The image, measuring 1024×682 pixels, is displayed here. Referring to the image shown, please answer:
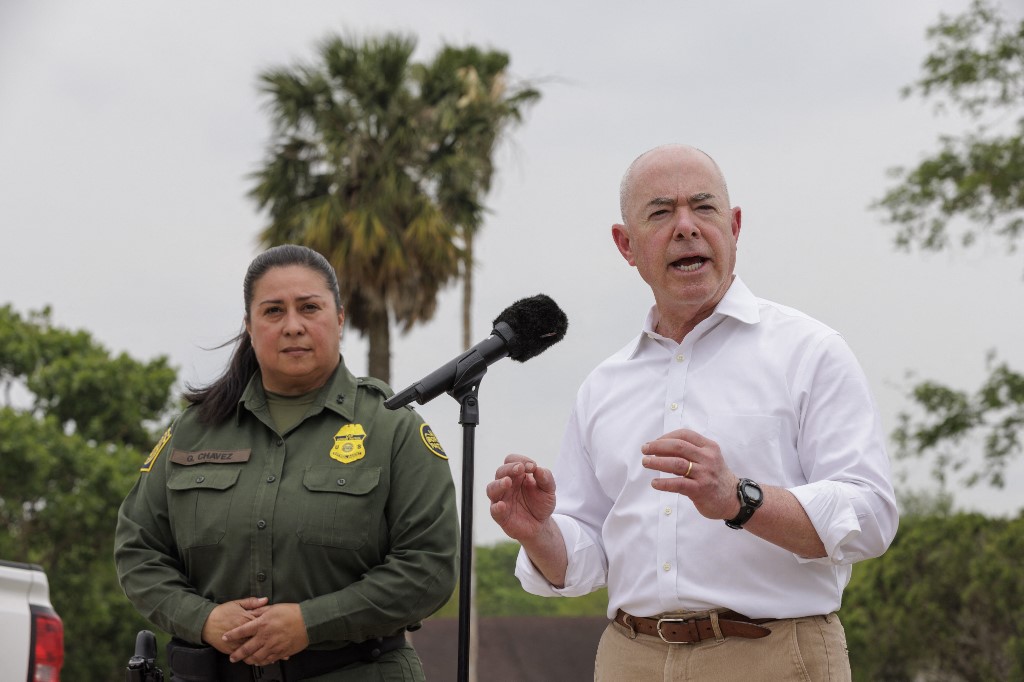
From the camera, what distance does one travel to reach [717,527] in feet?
9.09

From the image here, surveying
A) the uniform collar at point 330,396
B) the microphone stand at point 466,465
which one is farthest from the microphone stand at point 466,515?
the uniform collar at point 330,396

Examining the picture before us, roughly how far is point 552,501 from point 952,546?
1478 cm

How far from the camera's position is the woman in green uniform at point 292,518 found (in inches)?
128

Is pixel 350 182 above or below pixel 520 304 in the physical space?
above

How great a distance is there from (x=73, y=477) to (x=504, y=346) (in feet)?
73.1

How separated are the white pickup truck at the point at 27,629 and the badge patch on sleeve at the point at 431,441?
133 centimetres

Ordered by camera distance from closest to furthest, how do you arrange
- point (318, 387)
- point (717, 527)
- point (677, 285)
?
point (717, 527)
point (677, 285)
point (318, 387)

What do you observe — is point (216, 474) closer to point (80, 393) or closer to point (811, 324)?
point (811, 324)

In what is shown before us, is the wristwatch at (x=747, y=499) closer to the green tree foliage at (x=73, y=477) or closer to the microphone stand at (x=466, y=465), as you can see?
the microphone stand at (x=466, y=465)

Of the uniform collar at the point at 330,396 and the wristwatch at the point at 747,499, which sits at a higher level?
the uniform collar at the point at 330,396

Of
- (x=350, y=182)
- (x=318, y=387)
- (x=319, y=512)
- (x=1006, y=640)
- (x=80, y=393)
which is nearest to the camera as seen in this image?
(x=319, y=512)

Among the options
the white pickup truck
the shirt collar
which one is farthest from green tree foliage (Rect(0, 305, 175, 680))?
the shirt collar

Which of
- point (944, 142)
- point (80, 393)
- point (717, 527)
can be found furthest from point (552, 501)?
point (80, 393)

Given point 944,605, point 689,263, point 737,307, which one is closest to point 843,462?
point 737,307
